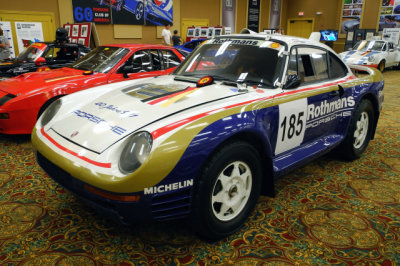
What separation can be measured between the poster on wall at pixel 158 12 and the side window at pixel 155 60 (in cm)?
877

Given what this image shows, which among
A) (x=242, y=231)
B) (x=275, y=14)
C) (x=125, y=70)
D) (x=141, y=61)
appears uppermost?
(x=275, y=14)

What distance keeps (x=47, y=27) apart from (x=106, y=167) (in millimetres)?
10834

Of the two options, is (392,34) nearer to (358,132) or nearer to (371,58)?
(371,58)

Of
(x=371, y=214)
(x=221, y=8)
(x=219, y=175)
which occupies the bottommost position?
(x=371, y=214)

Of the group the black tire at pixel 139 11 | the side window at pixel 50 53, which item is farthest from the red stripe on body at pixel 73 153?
the black tire at pixel 139 11

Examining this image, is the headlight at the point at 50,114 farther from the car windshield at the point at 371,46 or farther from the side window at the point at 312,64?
the car windshield at the point at 371,46

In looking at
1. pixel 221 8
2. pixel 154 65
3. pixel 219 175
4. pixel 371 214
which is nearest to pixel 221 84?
pixel 219 175

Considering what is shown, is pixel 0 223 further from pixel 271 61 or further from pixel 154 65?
pixel 154 65

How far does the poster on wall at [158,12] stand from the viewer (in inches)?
504

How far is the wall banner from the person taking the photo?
18.2 metres

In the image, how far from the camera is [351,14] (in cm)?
1655

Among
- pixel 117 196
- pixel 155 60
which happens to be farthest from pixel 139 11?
pixel 117 196

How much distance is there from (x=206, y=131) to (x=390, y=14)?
57.6 ft

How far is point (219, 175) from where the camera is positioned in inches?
74.2
